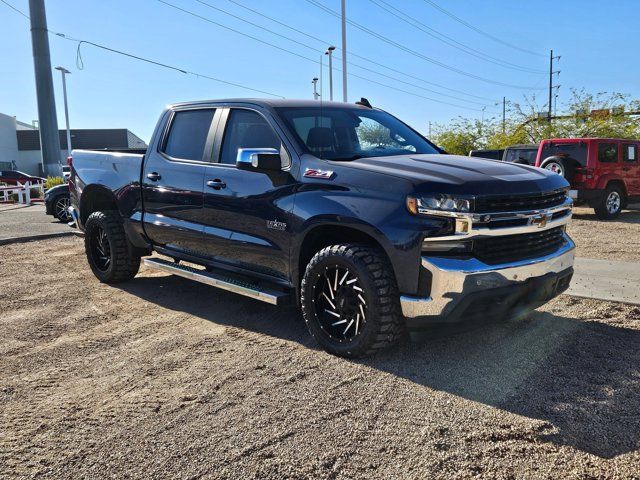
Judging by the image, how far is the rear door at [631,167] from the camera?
43.7ft

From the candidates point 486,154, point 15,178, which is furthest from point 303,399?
point 15,178

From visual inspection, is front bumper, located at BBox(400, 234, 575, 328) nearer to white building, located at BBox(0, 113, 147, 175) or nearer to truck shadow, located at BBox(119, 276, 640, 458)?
truck shadow, located at BBox(119, 276, 640, 458)

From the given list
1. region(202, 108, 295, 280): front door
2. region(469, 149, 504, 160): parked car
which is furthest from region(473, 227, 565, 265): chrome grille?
region(469, 149, 504, 160): parked car

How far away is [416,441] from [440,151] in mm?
3004

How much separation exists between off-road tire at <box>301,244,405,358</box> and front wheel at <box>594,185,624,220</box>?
426 inches

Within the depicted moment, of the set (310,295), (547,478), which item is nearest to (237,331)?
(310,295)

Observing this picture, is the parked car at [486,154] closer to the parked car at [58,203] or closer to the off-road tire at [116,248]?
the parked car at [58,203]

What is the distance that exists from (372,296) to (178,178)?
7.92 ft

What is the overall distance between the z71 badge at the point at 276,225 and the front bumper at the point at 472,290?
111 cm

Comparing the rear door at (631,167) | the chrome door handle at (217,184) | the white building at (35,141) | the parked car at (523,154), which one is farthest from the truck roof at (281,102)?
the white building at (35,141)

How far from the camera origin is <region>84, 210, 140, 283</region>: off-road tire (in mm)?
6091

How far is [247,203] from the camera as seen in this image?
4484 mm

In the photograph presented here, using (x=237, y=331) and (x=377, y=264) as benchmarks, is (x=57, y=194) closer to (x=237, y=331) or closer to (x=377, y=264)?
(x=237, y=331)

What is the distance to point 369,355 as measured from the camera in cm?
385
